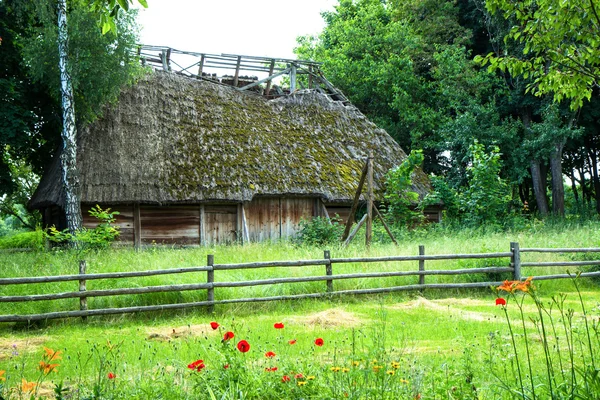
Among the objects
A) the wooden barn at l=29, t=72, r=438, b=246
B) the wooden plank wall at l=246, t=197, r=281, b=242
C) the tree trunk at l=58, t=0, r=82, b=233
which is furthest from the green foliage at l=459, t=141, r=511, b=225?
the tree trunk at l=58, t=0, r=82, b=233

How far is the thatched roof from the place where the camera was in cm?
1722

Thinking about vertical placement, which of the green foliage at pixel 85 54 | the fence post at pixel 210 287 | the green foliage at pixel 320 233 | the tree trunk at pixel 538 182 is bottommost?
the fence post at pixel 210 287

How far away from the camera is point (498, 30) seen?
23.1m

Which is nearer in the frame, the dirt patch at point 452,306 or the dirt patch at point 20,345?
the dirt patch at point 20,345

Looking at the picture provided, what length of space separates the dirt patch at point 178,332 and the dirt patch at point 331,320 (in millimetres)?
1275

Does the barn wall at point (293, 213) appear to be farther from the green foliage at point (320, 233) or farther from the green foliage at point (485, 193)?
the green foliage at point (485, 193)

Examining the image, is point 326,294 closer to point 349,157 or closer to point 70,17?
point 70,17

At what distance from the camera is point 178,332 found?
25.9 ft

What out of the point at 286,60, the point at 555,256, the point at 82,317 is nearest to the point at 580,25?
the point at 555,256

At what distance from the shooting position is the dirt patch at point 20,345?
7095mm

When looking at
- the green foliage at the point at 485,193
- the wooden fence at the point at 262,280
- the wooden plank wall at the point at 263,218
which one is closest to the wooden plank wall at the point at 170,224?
the wooden plank wall at the point at 263,218

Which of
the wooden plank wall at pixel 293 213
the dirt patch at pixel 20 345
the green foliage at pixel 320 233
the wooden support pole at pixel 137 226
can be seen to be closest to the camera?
the dirt patch at pixel 20 345

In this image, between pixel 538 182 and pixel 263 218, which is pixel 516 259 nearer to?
pixel 263 218

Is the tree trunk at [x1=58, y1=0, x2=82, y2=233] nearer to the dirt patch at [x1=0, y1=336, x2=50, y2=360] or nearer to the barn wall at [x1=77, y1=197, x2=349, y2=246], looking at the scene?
the barn wall at [x1=77, y1=197, x2=349, y2=246]
